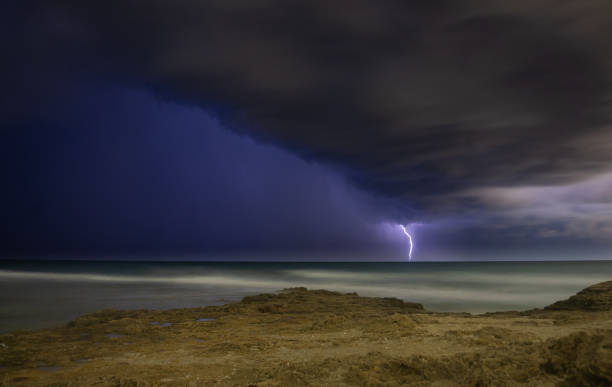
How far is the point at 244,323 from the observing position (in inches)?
543

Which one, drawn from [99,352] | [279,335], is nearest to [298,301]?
[279,335]

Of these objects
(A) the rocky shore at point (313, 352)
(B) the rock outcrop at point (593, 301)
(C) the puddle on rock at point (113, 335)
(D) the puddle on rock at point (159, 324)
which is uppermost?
(B) the rock outcrop at point (593, 301)

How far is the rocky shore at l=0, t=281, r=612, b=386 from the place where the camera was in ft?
21.1

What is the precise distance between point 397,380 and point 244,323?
327 inches

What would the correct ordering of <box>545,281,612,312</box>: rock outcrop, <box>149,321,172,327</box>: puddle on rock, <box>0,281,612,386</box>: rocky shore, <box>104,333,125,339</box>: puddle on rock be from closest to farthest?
<box>0,281,612,386</box>: rocky shore → <box>104,333,125,339</box>: puddle on rock → <box>149,321,172,327</box>: puddle on rock → <box>545,281,612,312</box>: rock outcrop

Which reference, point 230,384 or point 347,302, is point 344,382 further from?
point 347,302

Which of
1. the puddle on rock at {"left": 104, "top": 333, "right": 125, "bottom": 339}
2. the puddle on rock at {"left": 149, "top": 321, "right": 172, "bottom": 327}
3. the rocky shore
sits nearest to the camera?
the rocky shore

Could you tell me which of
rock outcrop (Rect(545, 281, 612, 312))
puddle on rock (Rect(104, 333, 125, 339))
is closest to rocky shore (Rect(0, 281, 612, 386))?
A: puddle on rock (Rect(104, 333, 125, 339))

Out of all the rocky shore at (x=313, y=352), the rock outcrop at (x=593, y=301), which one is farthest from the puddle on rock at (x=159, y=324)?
the rock outcrop at (x=593, y=301)

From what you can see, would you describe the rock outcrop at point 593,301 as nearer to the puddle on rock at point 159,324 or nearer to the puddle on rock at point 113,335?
the puddle on rock at point 159,324

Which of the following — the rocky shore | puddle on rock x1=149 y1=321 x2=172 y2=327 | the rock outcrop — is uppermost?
the rock outcrop

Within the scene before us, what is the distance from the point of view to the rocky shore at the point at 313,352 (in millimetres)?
6422

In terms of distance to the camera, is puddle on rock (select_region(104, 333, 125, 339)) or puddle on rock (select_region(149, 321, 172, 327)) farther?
puddle on rock (select_region(149, 321, 172, 327))

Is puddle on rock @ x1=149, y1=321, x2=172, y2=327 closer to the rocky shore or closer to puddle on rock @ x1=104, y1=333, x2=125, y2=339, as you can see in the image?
the rocky shore
